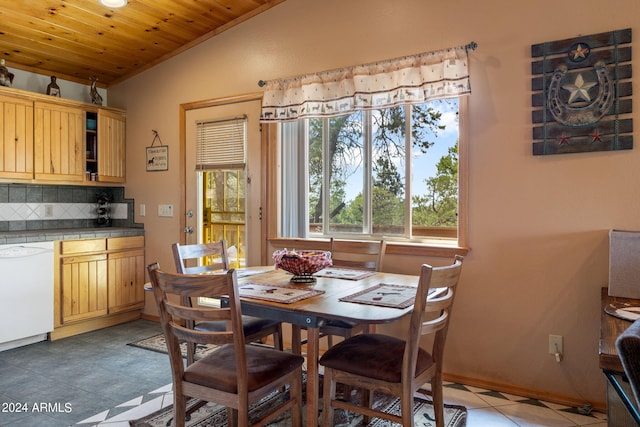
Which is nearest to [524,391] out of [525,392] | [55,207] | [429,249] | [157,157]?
[525,392]

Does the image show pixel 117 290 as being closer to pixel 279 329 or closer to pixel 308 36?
pixel 279 329

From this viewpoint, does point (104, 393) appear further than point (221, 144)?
No

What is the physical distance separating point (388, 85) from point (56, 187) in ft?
11.2

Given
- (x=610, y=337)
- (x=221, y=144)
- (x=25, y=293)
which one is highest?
(x=221, y=144)

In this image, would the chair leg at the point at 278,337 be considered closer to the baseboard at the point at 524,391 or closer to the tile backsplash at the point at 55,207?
the baseboard at the point at 524,391

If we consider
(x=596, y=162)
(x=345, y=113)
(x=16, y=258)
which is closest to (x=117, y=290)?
(x=16, y=258)

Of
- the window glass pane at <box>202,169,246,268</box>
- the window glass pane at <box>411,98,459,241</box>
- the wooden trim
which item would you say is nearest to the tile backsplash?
the window glass pane at <box>202,169,246,268</box>

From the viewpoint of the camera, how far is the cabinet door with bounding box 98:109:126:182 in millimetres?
4332

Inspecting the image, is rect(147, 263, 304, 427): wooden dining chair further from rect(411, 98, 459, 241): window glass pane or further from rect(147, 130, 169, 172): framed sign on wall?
rect(147, 130, 169, 172): framed sign on wall

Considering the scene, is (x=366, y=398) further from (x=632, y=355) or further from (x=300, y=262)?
(x=632, y=355)

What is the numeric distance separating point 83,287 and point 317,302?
2906 mm

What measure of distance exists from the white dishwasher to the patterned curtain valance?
2.19m

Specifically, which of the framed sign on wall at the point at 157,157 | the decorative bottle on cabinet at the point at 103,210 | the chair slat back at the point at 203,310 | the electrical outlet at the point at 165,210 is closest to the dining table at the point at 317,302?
the chair slat back at the point at 203,310

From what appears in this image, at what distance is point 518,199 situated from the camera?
105 inches
